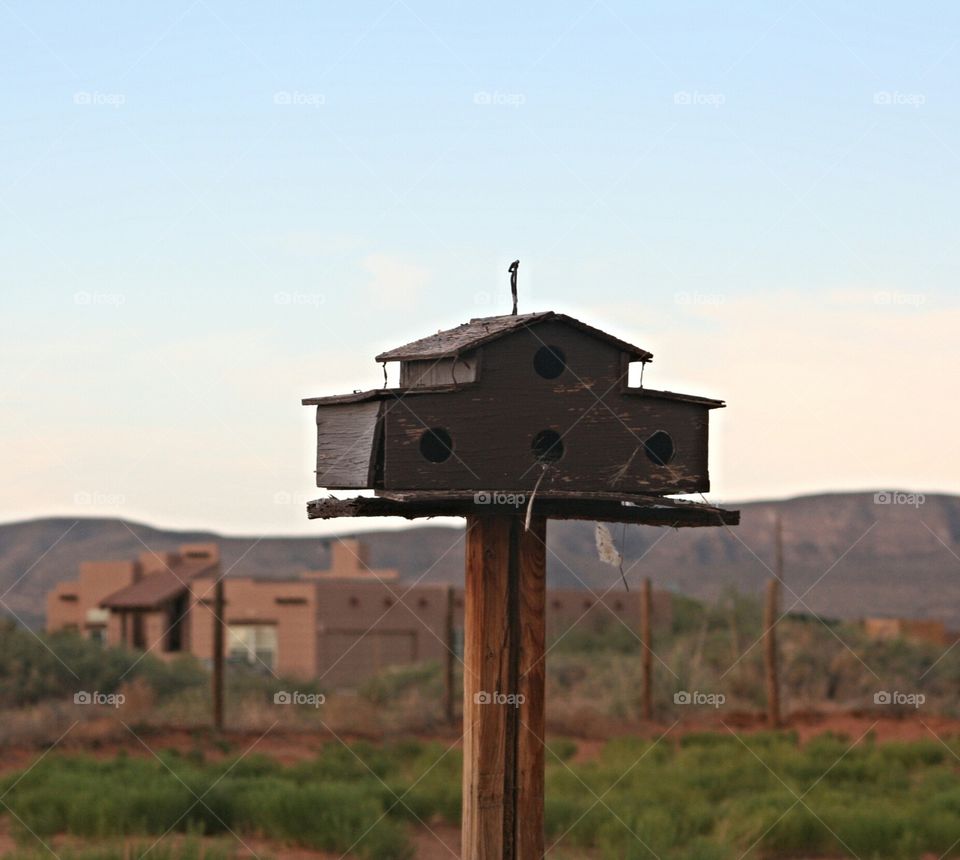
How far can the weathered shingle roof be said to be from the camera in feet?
139

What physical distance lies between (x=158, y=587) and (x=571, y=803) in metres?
30.7

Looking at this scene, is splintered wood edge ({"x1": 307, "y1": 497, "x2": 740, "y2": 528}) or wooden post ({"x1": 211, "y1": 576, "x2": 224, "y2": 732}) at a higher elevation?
splintered wood edge ({"x1": 307, "y1": 497, "x2": 740, "y2": 528})

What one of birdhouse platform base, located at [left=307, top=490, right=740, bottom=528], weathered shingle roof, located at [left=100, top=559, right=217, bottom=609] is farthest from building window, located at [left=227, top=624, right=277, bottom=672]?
birdhouse platform base, located at [left=307, top=490, right=740, bottom=528]

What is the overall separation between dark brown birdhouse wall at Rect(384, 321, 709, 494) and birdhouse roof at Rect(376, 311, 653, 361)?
A: 0.19 ft

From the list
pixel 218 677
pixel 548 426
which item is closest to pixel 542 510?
pixel 548 426

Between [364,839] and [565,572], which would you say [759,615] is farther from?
[565,572]

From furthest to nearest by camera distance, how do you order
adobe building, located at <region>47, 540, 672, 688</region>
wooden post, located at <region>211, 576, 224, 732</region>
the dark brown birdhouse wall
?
1. adobe building, located at <region>47, 540, 672, 688</region>
2. wooden post, located at <region>211, 576, 224, 732</region>
3. the dark brown birdhouse wall

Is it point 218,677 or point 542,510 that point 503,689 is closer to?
point 542,510

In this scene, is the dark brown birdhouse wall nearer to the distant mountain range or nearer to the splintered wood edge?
the splintered wood edge

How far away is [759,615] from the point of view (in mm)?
35781

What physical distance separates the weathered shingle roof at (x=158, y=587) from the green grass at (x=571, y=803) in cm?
2404

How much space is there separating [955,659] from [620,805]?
22.3 m

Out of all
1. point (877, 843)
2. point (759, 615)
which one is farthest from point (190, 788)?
point (759, 615)

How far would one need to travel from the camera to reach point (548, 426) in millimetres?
6910
